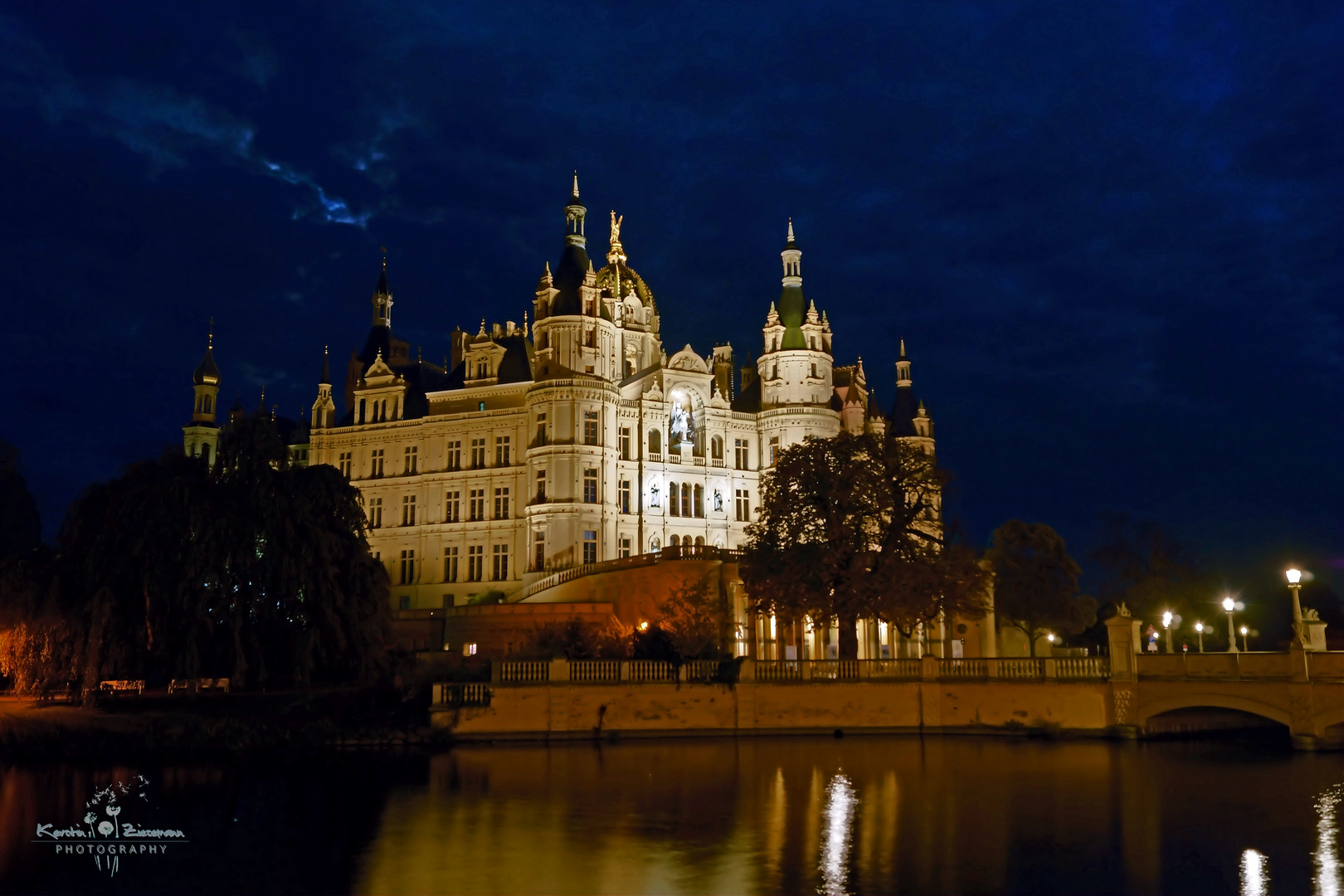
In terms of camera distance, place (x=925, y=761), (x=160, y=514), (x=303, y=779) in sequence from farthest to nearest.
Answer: (x=160, y=514)
(x=925, y=761)
(x=303, y=779)

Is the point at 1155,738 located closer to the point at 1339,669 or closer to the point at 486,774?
the point at 1339,669

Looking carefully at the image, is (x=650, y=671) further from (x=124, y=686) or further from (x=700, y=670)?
(x=124, y=686)

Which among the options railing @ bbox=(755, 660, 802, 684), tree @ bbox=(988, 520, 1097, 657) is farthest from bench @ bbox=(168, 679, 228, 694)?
tree @ bbox=(988, 520, 1097, 657)

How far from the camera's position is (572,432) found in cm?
5844

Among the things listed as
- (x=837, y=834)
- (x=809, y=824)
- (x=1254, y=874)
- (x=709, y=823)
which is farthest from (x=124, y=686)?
(x=1254, y=874)

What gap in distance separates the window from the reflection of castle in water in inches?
3.4

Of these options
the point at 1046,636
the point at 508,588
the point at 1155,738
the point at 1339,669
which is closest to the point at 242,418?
the point at 508,588

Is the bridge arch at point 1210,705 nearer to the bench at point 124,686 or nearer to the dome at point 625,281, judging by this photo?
the bench at point 124,686

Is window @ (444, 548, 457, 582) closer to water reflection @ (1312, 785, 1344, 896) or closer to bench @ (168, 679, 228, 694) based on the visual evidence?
bench @ (168, 679, 228, 694)

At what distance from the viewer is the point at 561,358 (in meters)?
59.8

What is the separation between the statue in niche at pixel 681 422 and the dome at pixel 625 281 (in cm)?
764

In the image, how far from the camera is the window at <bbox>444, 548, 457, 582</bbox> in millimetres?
64375

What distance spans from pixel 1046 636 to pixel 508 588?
32.0 m

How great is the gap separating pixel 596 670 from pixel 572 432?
2302 centimetres
